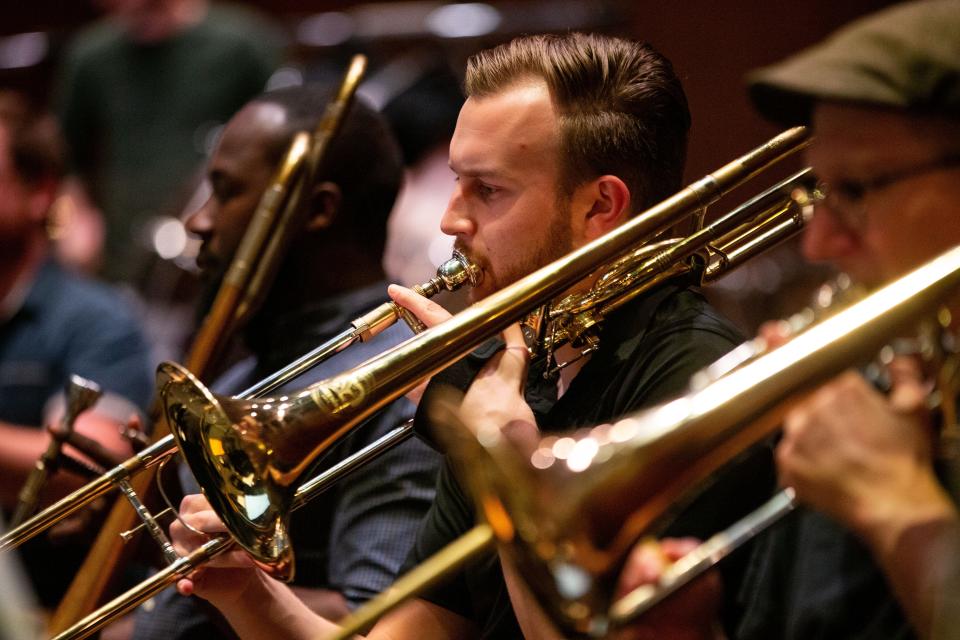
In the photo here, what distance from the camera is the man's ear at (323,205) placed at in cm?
299

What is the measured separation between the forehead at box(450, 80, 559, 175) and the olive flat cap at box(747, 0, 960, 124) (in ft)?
1.95

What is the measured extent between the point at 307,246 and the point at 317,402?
1141mm

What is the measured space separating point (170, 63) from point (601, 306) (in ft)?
12.9

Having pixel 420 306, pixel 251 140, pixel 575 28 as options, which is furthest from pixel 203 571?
pixel 575 28

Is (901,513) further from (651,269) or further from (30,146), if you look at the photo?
(30,146)

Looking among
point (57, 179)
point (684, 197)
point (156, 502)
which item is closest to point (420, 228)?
point (57, 179)

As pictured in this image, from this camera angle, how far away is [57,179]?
417 centimetres

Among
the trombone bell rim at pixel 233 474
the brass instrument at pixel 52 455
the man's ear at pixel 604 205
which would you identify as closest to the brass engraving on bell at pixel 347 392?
the trombone bell rim at pixel 233 474

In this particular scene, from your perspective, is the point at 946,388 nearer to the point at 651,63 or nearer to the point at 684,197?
the point at 684,197

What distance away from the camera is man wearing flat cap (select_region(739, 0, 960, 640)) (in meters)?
1.41

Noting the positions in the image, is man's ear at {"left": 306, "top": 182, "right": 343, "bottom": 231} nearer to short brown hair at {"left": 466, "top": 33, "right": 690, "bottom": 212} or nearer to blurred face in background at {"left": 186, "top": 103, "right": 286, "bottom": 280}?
blurred face in background at {"left": 186, "top": 103, "right": 286, "bottom": 280}

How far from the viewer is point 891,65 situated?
1.51 m

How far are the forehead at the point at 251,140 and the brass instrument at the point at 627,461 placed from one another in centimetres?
172

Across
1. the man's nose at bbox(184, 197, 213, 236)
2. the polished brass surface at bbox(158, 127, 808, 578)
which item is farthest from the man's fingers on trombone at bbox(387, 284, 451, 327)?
the man's nose at bbox(184, 197, 213, 236)
